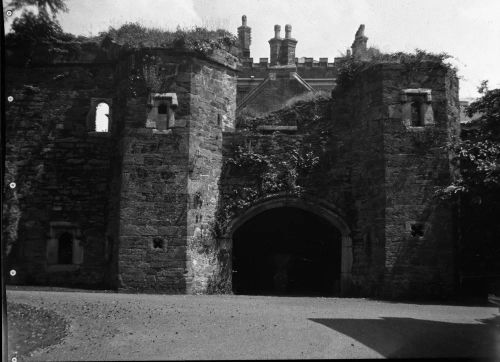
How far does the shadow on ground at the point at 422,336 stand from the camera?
797 centimetres

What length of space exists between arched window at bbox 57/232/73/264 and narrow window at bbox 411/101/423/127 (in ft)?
27.2

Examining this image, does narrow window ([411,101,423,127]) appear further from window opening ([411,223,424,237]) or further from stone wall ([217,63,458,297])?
window opening ([411,223,424,237])

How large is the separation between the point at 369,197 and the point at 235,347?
7561mm

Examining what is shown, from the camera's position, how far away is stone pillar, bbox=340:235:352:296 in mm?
14891

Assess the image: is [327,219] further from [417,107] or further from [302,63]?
[302,63]

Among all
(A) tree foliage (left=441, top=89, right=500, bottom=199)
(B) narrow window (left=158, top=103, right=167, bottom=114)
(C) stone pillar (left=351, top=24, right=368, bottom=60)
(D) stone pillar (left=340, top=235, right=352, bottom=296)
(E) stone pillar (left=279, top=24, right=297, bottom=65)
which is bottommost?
(D) stone pillar (left=340, top=235, right=352, bottom=296)

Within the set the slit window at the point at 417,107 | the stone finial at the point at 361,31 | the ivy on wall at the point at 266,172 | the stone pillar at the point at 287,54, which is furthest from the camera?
Result: the stone pillar at the point at 287,54

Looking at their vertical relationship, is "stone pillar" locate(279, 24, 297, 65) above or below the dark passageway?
above

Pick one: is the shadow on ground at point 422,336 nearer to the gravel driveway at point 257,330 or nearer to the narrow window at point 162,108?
the gravel driveway at point 257,330

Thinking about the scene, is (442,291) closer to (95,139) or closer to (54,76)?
(95,139)

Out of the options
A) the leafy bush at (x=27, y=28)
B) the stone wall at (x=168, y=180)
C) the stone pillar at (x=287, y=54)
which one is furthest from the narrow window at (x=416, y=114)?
the stone pillar at (x=287, y=54)

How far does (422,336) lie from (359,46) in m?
7.88

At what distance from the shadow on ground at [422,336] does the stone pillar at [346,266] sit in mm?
4673

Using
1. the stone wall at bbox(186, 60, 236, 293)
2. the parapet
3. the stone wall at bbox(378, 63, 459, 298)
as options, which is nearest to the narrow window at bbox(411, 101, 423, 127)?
the stone wall at bbox(378, 63, 459, 298)
